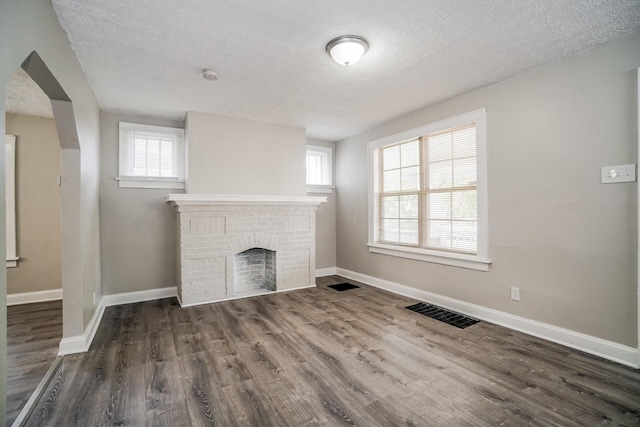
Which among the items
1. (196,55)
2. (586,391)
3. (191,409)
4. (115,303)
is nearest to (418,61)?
(196,55)

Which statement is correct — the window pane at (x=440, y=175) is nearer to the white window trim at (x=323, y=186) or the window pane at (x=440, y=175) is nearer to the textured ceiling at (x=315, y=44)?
the textured ceiling at (x=315, y=44)

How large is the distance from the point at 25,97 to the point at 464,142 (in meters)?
5.07

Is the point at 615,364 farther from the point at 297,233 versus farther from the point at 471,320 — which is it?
the point at 297,233

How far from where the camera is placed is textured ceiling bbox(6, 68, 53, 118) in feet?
10.1

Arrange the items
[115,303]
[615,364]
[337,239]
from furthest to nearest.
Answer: [337,239] → [115,303] → [615,364]

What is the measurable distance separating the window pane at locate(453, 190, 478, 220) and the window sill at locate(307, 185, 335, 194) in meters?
2.46

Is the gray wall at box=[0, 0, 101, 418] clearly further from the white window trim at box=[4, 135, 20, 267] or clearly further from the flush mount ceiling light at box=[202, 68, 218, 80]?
the white window trim at box=[4, 135, 20, 267]

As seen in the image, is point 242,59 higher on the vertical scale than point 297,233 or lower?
higher

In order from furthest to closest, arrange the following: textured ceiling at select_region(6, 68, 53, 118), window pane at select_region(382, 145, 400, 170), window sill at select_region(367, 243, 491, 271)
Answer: window pane at select_region(382, 145, 400, 170) → window sill at select_region(367, 243, 491, 271) → textured ceiling at select_region(6, 68, 53, 118)

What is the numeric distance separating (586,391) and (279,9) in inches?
128

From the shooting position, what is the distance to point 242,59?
8.79ft

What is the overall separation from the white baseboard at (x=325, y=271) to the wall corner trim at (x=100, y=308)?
2372 mm

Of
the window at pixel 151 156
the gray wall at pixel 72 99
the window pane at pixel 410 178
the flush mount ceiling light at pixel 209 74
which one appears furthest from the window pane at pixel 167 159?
the window pane at pixel 410 178

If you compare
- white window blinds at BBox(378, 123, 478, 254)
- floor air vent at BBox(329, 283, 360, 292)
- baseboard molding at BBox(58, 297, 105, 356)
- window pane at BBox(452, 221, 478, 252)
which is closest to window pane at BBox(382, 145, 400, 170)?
white window blinds at BBox(378, 123, 478, 254)
